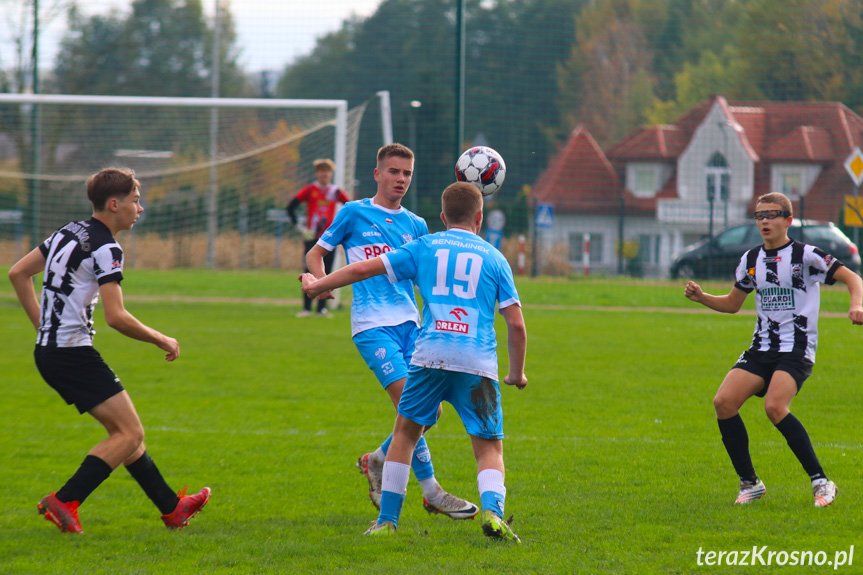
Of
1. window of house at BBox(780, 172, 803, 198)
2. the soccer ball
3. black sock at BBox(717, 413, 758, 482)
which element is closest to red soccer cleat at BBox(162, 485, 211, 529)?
the soccer ball

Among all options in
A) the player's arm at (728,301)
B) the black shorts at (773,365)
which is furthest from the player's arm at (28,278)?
the black shorts at (773,365)

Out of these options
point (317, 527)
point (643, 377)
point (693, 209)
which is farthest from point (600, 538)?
point (693, 209)

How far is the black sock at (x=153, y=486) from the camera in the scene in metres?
4.68

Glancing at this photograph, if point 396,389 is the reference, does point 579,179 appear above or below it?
above

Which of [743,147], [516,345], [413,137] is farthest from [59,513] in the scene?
[743,147]

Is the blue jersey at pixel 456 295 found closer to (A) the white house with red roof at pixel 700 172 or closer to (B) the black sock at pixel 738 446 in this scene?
(B) the black sock at pixel 738 446

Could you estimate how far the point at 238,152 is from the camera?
1895 centimetres

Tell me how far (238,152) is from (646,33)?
10476mm

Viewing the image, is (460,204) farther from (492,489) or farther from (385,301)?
(492,489)

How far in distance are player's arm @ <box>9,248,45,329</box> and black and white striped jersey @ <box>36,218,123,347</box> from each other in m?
0.11

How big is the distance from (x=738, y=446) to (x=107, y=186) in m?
3.68

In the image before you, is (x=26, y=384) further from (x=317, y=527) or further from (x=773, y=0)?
(x=773, y=0)

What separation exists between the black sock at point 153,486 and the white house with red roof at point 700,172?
699 inches

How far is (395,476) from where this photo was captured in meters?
4.35
